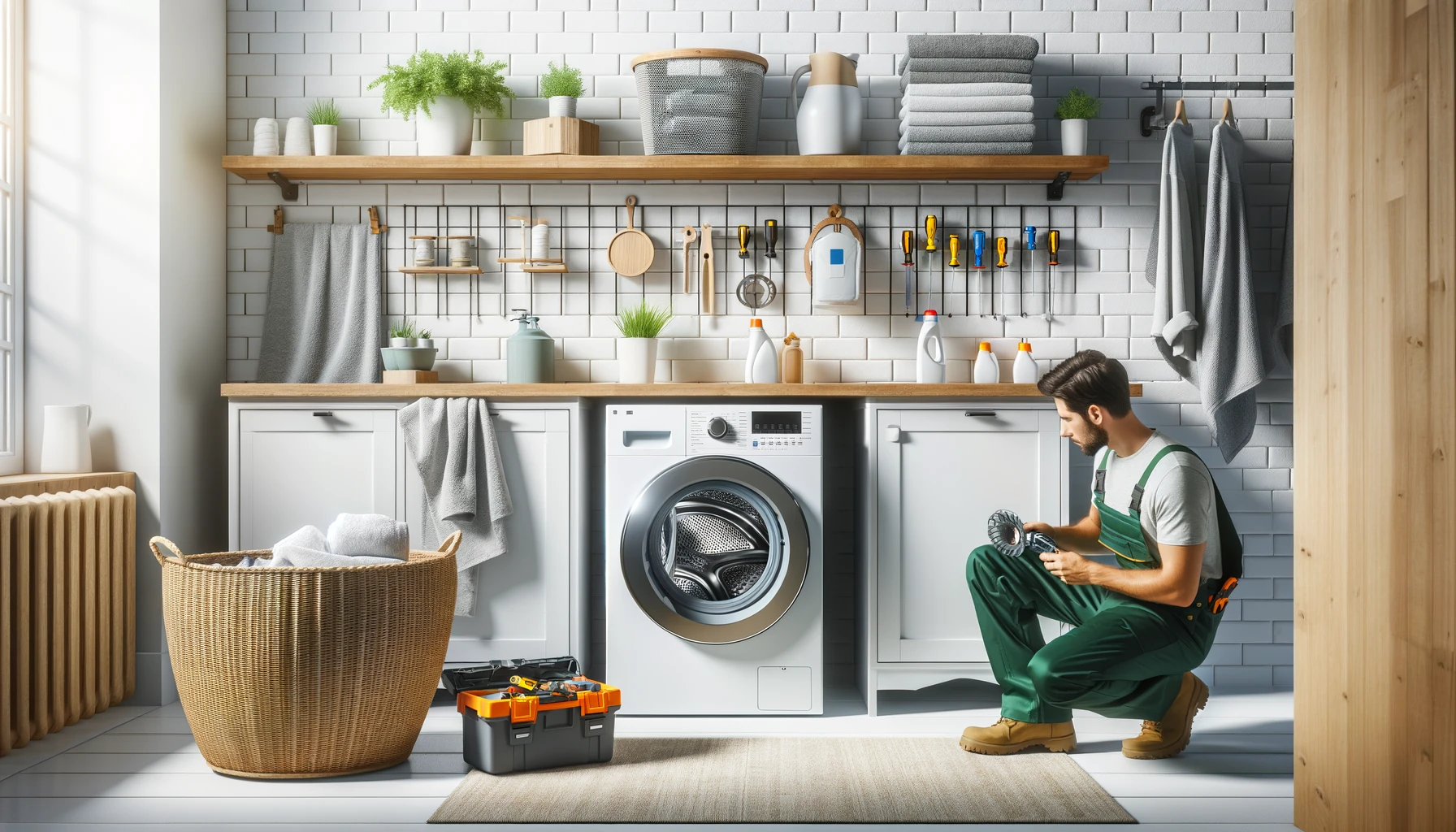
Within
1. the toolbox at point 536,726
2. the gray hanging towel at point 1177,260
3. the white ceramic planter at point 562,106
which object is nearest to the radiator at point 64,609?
the toolbox at point 536,726

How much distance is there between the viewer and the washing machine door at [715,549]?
2.97m

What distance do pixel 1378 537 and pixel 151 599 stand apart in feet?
10.5

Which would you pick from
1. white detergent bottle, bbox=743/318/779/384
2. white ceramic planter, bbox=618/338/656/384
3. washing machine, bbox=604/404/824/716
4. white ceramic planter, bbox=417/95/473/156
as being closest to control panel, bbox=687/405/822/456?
washing machine, bbox=604/404/824/716

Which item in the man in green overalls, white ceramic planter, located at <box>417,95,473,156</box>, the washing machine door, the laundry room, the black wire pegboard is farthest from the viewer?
the black wire pegboard

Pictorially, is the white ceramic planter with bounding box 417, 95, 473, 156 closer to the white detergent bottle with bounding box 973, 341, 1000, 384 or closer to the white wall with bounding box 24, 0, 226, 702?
the white wall with bounding box 24, 0, 226, 702

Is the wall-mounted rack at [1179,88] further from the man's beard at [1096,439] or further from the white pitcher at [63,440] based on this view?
the white pitcher at [63,440]

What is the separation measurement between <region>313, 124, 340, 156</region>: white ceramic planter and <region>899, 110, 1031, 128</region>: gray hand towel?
1.90 metres

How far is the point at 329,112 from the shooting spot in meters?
3.52

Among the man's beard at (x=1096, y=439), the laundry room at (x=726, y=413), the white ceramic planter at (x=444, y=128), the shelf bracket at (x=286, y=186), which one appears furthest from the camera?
the shelf bracket at (x=286, y=186)

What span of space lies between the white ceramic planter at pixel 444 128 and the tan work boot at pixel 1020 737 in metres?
2.39

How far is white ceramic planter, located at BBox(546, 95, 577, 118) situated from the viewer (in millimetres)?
3428

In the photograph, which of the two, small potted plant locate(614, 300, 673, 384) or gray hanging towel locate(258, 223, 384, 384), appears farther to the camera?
gray hanging towel locate(258, 223, 384, 384)

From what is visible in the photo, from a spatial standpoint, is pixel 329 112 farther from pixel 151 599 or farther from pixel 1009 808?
pixel 1009 808

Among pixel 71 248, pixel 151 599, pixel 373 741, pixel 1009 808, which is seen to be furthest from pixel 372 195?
pixel 1009 808
